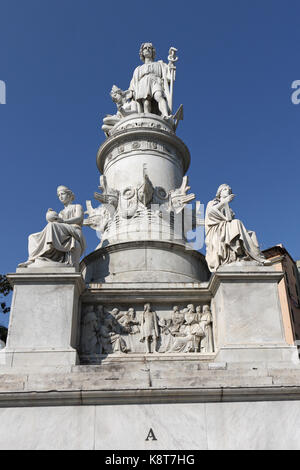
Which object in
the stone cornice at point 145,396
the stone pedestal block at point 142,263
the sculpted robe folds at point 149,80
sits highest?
the sculpted robe folds at point 149,80

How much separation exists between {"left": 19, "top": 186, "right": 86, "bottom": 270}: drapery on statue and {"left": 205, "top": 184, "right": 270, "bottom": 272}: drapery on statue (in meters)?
3.08

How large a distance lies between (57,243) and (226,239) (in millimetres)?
3833

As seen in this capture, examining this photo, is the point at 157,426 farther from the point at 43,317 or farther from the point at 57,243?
the point at 57,243

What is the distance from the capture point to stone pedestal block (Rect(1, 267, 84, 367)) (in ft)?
29.8

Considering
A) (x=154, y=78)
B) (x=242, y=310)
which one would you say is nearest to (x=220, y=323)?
(x=242, y=310)

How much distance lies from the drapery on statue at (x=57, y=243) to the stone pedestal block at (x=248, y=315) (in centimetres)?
323

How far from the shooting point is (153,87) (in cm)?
1686

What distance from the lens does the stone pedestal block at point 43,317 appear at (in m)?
9.07

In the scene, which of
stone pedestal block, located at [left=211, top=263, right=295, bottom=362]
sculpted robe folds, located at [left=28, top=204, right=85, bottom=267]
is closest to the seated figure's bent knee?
sculpted robe folds, located at [left=28, top=204, right=85, bottom=267]

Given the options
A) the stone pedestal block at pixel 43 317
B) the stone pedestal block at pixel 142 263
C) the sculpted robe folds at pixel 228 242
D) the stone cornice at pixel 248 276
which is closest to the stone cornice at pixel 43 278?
the stone pedestal block at pixel 43 317

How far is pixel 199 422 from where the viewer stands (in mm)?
7629

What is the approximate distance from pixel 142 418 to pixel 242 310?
3229 mm

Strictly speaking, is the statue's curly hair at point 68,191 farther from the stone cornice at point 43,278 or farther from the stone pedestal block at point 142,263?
the stone cornice at point 43,278
